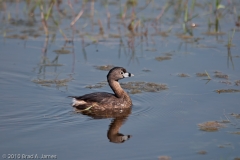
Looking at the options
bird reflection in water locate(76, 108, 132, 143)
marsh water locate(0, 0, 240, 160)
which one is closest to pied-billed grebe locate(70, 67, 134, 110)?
bird reflection in water locate(76, 108, 132, 143)

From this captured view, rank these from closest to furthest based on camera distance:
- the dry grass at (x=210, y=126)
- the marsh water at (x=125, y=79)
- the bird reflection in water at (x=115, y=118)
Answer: the marsh water at (x=125, y=79) < the bird reflection in water at (x=115, y=118) < the dry grass at (x=210, y=126)

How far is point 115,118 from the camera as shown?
9.26 metres

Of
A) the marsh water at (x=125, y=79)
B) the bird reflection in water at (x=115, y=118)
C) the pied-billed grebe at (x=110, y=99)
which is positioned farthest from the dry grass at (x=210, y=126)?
the pied-billed grebe at (x=110, y=99)

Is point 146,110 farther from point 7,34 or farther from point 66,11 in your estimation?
point 66,11

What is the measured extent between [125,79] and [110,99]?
1.54 m

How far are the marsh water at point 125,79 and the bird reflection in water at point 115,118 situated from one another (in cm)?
4

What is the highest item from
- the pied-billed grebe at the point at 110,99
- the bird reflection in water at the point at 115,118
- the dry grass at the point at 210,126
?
the pied-billed grebe at the point at 110,99

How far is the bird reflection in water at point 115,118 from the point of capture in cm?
A: 809

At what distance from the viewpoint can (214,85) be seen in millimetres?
10516

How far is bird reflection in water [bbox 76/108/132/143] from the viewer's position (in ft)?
26.6

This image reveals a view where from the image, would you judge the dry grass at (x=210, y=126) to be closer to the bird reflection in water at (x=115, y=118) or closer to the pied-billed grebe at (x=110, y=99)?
the bird reflection in water at (x=115, y=118)

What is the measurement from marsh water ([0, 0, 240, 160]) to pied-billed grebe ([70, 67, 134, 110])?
0.22 metres

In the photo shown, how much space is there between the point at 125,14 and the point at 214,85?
5157mm

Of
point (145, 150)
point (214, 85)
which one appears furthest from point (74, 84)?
point (145, 150)
